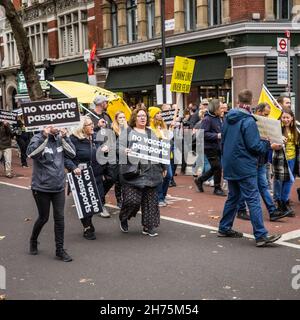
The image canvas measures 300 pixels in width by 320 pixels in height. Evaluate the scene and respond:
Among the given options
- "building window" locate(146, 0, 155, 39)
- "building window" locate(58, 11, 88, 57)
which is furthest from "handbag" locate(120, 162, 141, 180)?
"building window" locate(58, 11, 88, 57)

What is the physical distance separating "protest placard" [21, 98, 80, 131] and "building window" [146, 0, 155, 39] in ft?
59.9

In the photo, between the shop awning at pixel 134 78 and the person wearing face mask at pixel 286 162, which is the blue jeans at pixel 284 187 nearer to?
the person wearing face mask at pixel 286 162

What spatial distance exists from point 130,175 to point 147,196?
387 mm

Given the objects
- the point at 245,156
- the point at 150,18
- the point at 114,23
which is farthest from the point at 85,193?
the point at 114,23

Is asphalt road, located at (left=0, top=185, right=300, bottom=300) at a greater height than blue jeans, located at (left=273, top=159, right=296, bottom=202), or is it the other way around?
blue jeans, located at (left=273, top=159, right=296, bottom=202)

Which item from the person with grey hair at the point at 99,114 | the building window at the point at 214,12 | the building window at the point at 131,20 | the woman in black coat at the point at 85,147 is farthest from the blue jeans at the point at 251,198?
the building window at the point at 131,20

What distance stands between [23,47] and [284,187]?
12.2 meters

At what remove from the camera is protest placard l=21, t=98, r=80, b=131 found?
21.6 ft

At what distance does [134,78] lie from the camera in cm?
2592

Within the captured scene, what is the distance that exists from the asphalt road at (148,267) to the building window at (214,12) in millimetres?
14185

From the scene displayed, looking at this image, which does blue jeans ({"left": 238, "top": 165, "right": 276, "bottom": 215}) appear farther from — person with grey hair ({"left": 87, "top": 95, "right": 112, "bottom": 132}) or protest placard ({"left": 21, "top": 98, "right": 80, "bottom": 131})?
protest placard ({"left": 21, "top": 98, "right": 80, "bottom": 131})

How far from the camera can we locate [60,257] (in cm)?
651

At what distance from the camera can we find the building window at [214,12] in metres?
20.6

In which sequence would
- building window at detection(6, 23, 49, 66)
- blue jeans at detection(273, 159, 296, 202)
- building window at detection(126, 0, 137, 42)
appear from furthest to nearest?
building window at detection(6, 23, 49, 66)
building window at detection(126, 0, 137, 42)
blue jeans at detection(273, 159, 296, 202)
